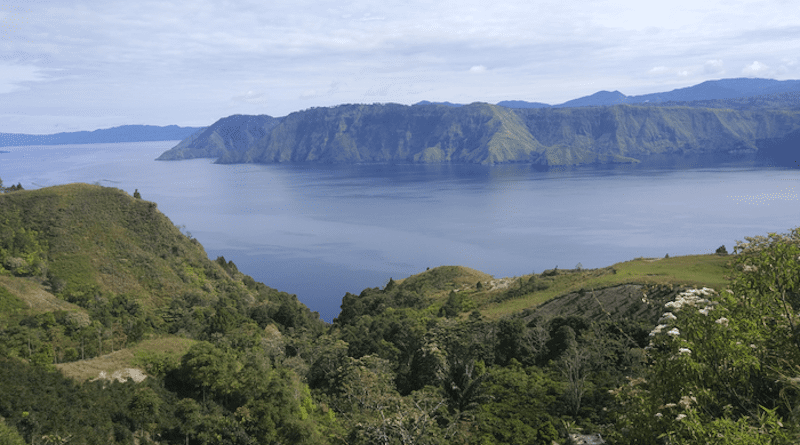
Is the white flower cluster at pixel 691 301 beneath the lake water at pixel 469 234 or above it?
above

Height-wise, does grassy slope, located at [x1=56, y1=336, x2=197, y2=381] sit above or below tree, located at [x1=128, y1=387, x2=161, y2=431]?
above

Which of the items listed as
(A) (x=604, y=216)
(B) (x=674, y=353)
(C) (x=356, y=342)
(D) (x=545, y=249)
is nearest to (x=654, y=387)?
(B) (x=674, y=353)

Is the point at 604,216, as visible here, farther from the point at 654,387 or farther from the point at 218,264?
the point at 654,387

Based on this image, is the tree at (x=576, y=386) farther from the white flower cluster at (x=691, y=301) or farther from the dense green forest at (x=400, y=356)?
the white flower cluster at (x=691, y=301)

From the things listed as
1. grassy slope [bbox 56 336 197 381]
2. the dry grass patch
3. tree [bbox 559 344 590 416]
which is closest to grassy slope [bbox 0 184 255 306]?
the dry grass patch

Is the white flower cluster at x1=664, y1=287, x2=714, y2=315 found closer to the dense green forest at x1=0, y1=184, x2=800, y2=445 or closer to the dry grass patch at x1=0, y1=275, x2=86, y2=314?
the dense green forest at x1=0, y1=184, x2=800, y2=445

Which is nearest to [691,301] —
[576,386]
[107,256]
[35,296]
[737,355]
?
[737,355]

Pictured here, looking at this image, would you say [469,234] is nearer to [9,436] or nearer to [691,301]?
[9,436]

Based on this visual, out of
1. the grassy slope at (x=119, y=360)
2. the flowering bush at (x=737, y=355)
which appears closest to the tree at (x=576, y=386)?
the flowering bush at (x=737, y=355)
